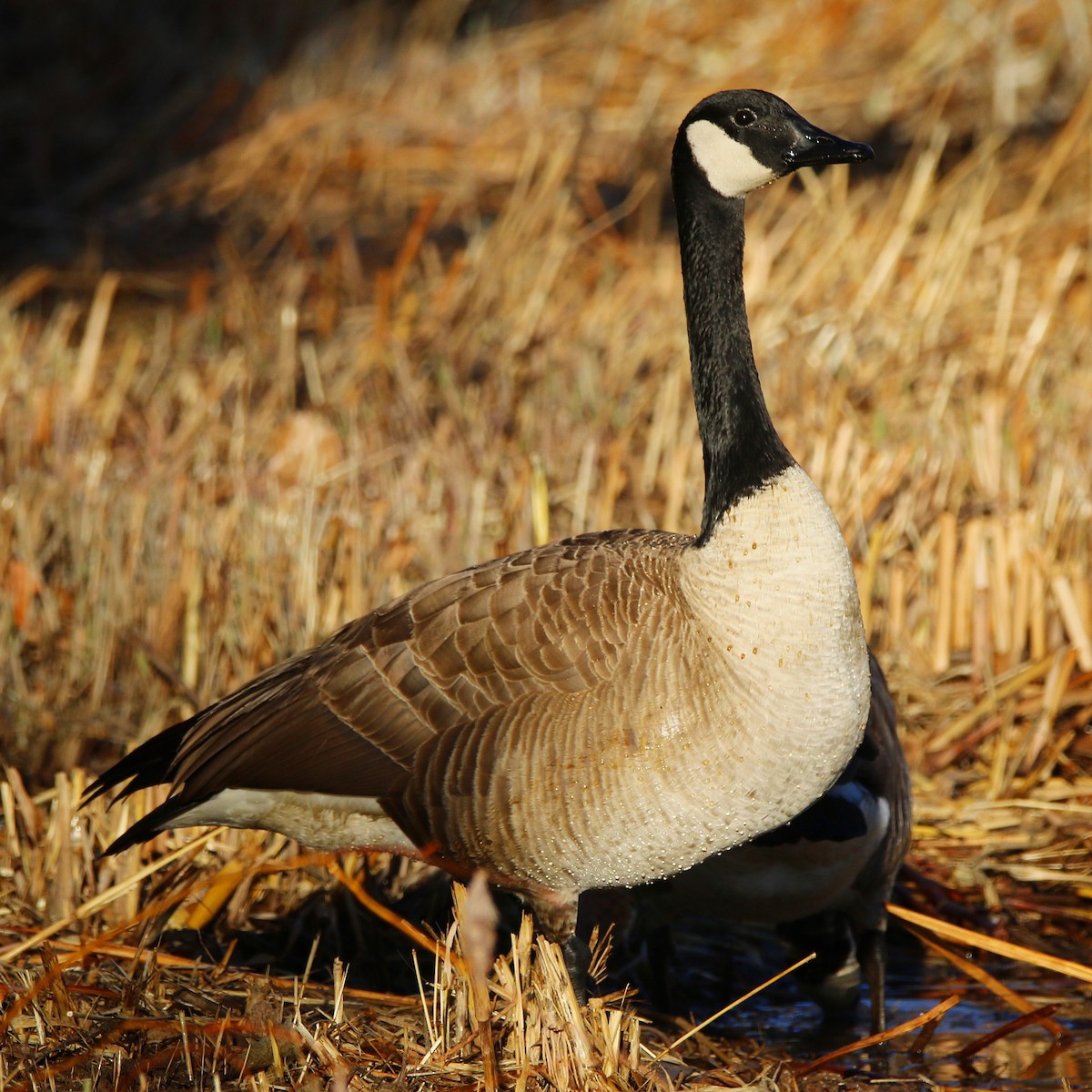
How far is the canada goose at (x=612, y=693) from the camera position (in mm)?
3154

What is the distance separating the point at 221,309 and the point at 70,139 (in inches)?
134

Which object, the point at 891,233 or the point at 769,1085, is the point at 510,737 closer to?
the point at 769,1085

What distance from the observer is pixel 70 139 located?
33.7 feet

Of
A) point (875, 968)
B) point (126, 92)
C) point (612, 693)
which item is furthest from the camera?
point (126, 92)

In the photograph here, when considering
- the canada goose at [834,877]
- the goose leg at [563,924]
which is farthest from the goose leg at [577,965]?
the canada goose at [834,877]

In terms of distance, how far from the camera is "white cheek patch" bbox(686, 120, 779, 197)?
3.51 metres

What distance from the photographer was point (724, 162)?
139 inches

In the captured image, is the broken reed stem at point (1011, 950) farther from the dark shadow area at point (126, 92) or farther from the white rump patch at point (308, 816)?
the dark shadow area at point (126, 92)

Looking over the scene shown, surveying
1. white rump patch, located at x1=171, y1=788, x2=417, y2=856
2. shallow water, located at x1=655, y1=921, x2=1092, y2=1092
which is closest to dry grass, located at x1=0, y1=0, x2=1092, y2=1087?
white rump patch, located at x1=171, y1=788, x2=417, y2=856

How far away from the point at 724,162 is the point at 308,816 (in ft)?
5.82

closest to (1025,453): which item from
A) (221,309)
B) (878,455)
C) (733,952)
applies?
(878,455)

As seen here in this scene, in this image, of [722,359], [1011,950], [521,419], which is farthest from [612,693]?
[521,419]

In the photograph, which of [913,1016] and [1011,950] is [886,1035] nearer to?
[1011,950]

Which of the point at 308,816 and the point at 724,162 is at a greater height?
the point at 724,162
